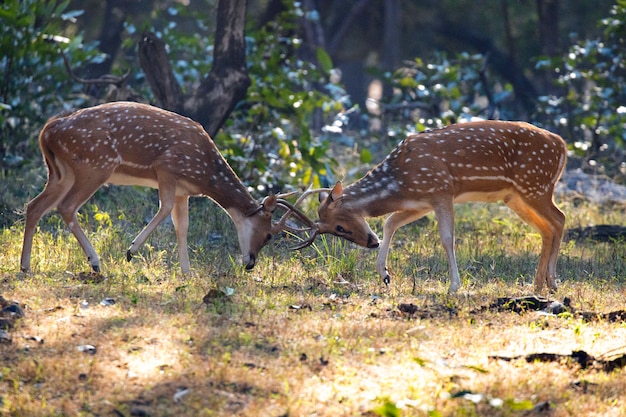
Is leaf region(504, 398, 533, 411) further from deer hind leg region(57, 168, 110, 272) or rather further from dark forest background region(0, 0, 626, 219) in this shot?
dark forest background region(0, 0, 626, 219)

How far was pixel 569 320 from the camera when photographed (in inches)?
284

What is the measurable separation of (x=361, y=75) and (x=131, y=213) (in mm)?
21996

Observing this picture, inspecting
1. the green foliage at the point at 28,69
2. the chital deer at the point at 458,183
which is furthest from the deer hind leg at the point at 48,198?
the green foliage at the point at 28,69

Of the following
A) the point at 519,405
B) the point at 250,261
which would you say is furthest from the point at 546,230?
the point at 519,405

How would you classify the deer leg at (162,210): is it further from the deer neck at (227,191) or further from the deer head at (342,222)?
the deer head at (342,222)

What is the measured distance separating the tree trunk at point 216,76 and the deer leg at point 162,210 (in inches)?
122

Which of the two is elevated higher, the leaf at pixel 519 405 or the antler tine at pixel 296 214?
the leaf at pixel 519 405

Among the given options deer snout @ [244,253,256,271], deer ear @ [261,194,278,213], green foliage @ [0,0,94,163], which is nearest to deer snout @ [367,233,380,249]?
deer ear @ [261,194,278,213]

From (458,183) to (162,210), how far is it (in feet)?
8.94

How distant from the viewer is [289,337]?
6500 mm

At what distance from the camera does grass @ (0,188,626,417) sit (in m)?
5.44

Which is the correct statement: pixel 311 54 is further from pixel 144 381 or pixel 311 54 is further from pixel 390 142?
pixel 144 381

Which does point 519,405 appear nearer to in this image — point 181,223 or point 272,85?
point 181,223

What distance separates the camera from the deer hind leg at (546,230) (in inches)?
351
